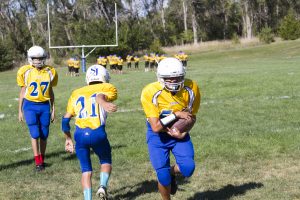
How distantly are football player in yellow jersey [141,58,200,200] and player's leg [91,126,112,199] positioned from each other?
0.53 meters

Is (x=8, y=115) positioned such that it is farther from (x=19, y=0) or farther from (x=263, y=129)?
(x=19, y=0)

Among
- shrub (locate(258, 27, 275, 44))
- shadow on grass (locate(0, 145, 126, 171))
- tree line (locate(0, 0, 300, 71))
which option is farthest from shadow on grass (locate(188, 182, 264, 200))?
shrub (locate(258, 27, 275, 44))

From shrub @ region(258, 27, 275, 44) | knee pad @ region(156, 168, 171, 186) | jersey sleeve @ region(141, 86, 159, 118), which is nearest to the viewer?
jersey sleeve @ region(141, 86, 159, 118)

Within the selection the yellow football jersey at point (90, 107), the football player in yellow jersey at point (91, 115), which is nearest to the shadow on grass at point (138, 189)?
the football player in yellow jersey at point (91, 115)

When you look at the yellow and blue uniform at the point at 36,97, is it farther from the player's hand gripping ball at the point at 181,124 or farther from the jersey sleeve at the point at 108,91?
the player's hand gripping ball at the point at 181,124

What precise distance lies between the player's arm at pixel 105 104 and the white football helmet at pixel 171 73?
1.91 feet

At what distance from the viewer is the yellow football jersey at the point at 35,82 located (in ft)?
25.7

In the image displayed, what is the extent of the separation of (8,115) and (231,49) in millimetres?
51571

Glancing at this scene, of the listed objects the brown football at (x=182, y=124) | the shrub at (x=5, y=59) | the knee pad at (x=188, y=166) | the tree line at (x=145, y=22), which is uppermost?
the tree line at (x=145, y=22)

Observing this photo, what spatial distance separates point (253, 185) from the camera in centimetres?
641

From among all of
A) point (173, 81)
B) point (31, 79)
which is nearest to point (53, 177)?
point (31, 79)

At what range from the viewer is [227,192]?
20.3 ft

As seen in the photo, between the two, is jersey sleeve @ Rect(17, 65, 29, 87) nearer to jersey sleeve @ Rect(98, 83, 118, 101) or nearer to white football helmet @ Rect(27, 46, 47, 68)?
white football helmet @ Rect(27, 46, 47, 68)

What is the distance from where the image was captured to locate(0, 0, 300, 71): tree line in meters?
67.7
